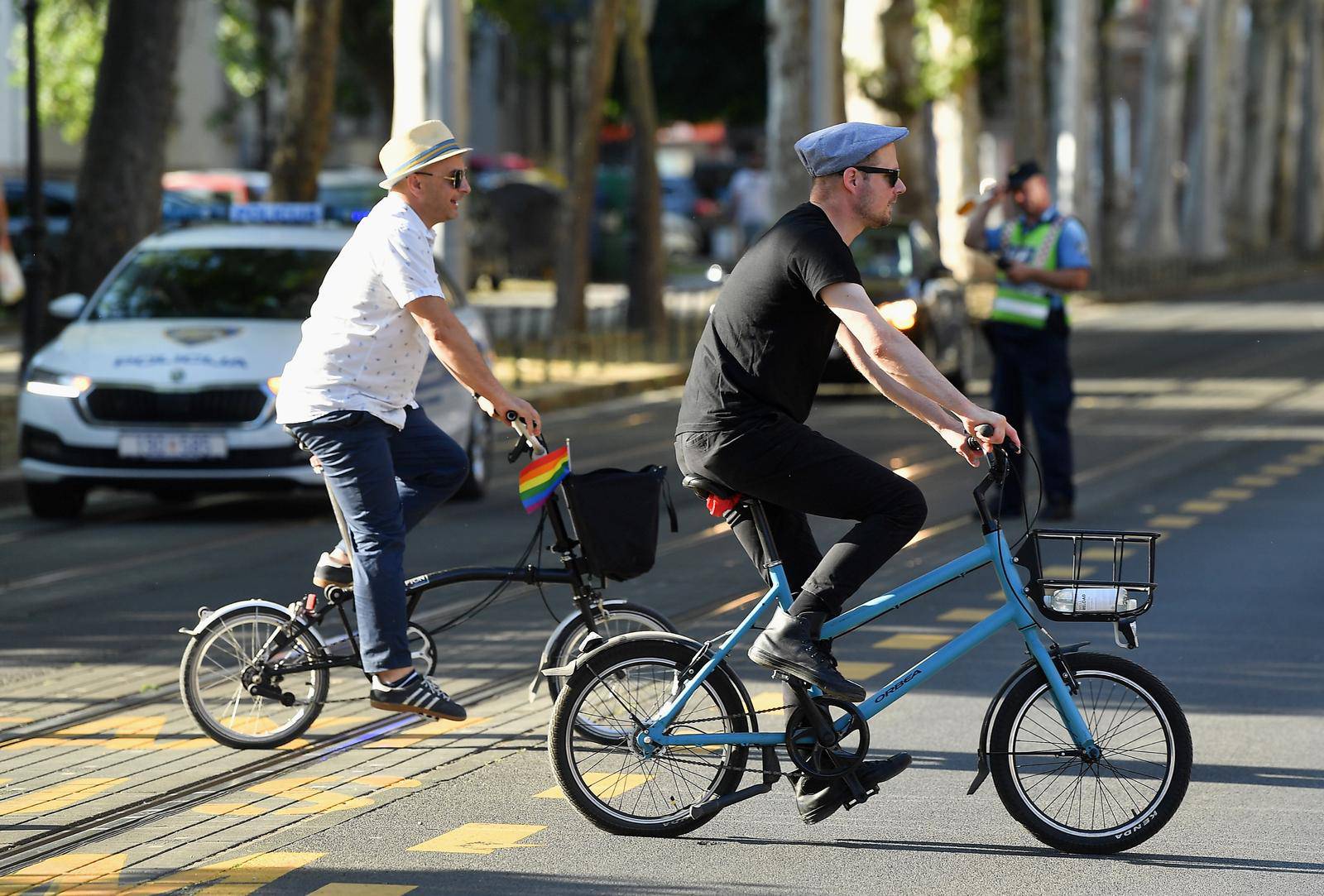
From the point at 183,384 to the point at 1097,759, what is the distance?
23.6 feet

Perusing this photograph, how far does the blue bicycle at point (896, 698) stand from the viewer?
5.76 metres

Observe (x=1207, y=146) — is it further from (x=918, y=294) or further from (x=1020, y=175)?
(x=1020, y=175)

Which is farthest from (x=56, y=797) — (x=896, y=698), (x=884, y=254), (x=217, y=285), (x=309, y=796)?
(x=884, y=254)

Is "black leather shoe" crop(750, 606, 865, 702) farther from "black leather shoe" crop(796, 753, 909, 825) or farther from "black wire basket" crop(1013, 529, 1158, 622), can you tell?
"black wire basket" crop(1013, 529, 1158, 622)

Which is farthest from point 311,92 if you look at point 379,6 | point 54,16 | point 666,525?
point 54,16

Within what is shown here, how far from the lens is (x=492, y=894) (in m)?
5.39

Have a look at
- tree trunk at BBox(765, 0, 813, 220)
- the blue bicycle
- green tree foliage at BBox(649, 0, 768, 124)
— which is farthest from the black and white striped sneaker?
green tree foliage at BBox(649, 0, 768, 124)

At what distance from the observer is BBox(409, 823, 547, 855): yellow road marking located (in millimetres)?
5797

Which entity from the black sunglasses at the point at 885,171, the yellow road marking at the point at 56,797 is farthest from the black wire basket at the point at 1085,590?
the yellow road marking at the point at 56,797

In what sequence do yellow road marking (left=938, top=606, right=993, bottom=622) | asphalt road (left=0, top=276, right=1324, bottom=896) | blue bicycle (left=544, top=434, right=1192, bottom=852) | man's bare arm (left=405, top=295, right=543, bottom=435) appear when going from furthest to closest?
yellow road marking (left=938, top=606, right=993, bottom=622)
man's bare arm (left=405, top=295, right=543, bottom=435)
blue bicycle (left=544, top=434, right=1192, bottom=852)
asphalt road (left=0, top=276, right=1324, bottom=896)

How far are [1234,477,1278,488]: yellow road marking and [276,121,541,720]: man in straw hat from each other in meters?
8.14

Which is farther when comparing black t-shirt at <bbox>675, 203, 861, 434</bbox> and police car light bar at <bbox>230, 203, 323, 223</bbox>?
police car light bar at <bbox>230, 203, 323, 223</bbox>

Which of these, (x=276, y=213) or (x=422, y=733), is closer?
(x=422, y=733)

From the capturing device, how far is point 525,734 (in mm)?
7180
